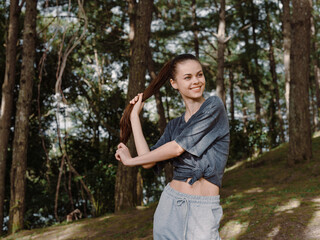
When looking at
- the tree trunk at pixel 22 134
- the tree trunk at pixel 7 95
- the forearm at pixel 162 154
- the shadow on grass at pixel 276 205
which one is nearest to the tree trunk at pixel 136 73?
the shadow on grass at pixel 276 205

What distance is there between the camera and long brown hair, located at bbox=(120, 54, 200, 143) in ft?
6.74

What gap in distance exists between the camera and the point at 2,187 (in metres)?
8.88

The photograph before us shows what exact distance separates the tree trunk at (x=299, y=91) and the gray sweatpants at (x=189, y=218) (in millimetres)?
9337

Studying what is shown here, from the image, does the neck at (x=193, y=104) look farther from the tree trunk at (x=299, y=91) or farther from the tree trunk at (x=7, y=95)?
the tree trunk at (x=299, y=91)

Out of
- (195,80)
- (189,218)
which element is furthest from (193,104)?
(189,218)

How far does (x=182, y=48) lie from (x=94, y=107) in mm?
9217

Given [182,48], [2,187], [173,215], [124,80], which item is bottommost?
[2,187]

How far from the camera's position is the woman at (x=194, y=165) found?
183 centimetres

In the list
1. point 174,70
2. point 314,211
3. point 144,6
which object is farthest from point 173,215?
point 144,6

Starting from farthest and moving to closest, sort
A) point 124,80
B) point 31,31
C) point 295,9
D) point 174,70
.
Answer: point 124,80 < point 295,9 < point 31,31 < point 174,70

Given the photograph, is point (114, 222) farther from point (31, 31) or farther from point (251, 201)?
point (31, 31)

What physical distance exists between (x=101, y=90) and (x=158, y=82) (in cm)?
1324

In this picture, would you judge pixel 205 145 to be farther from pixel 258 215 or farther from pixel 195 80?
pixel 258 215

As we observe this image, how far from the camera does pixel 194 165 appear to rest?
1.86 metres
